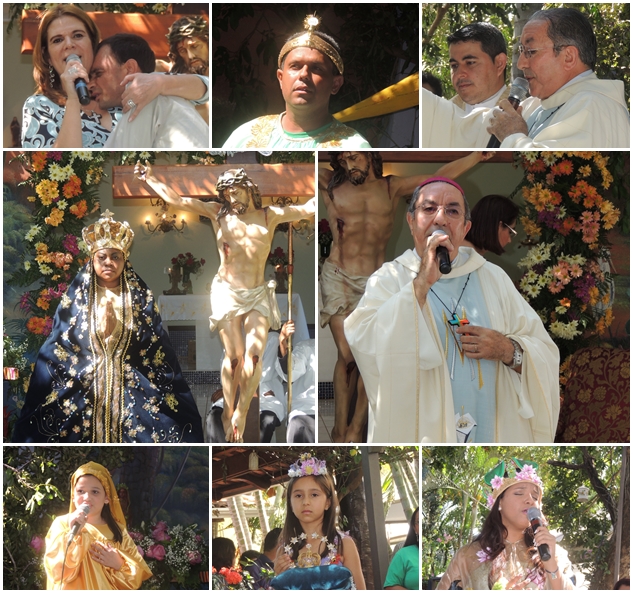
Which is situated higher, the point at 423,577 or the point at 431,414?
the point at 431,414

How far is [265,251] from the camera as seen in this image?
5.88m

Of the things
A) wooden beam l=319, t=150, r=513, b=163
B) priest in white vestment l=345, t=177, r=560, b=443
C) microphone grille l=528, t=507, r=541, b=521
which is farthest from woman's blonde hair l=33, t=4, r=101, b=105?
microphone grille l=528, t=507, r=541, b=521

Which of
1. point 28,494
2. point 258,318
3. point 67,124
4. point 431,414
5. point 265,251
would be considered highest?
point 67,124

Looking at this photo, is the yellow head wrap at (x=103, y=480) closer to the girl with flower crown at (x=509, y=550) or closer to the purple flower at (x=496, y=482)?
the girl with flower crown at (x=509, y=550)

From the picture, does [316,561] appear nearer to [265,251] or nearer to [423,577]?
[423,577]

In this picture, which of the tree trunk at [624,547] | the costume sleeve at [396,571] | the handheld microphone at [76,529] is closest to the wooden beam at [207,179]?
the handheld microphone at [76,529]

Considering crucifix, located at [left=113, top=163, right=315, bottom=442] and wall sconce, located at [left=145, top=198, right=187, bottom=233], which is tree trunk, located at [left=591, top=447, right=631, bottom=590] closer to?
crucifix, located at [left=113, top=163, right=315, bottom=442]

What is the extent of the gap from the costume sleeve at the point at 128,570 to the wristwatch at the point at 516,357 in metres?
2.33

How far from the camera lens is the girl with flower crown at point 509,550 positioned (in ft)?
19.1

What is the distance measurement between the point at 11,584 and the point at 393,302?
105 inches

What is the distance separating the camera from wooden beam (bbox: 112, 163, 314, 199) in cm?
589

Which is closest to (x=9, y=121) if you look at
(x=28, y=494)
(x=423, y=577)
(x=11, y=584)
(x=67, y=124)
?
(x=67, y=124)

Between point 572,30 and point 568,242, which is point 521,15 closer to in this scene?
point 572,30

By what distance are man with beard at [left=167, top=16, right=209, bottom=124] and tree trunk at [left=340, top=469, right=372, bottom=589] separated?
2276 millimetres
